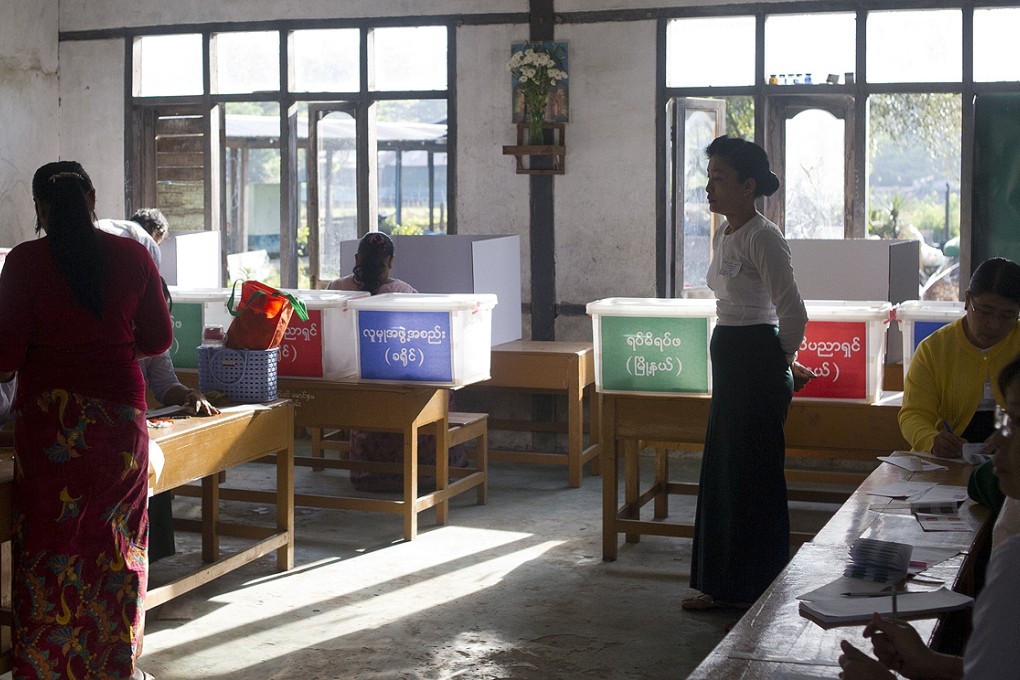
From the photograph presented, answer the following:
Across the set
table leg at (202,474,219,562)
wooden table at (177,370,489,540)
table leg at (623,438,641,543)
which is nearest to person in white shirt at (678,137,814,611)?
table leg at (623,438,641,543)

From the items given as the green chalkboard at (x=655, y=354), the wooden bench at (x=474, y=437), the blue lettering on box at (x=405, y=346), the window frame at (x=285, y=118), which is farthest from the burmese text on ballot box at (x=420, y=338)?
the window frame at (x=285, y=118)

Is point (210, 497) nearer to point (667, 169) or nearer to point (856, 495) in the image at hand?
point (856, 495)

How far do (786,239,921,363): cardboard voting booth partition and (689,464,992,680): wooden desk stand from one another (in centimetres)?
259

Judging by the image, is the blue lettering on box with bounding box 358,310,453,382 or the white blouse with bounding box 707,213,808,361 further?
the blue lettering on box with bounding box 358,310,453,382

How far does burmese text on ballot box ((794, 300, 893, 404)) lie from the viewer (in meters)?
4.98

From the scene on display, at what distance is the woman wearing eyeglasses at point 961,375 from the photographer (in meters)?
3.97

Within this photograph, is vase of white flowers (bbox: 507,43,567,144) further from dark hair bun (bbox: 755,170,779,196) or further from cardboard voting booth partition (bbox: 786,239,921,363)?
dark hair bun (bbox: 755,170,779,196)

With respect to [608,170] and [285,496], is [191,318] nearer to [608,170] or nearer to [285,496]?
[285,496]

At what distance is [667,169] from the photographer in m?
7.99

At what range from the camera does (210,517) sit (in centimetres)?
533

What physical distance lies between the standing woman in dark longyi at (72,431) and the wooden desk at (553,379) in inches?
143

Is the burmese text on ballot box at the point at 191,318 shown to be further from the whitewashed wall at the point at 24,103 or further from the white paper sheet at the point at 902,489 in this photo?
the white paper sheet at the point at 902,489

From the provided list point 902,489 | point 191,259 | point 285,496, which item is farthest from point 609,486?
point 191,259

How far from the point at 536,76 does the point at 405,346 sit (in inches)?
112
